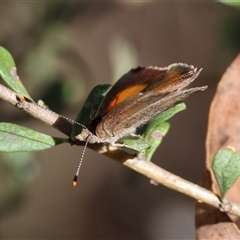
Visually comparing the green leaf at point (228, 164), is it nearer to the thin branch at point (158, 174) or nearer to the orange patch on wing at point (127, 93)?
the thin branch at point (158, 174)

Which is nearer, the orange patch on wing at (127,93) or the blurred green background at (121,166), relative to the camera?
the orange patch on wing at (127,93)

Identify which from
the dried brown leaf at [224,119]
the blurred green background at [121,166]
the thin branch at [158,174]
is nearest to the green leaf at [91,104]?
the thin branch at [158,174]

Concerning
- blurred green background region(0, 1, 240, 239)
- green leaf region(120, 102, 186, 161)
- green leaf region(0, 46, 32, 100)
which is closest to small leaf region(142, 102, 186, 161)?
green leaf region(120, 102, 186, 161)

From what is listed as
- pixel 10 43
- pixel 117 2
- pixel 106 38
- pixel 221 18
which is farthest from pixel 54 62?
pixel 106 38

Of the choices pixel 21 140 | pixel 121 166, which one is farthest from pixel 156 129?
pixel 121 166

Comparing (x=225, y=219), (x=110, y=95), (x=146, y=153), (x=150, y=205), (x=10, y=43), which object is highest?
(x=10, y=43)

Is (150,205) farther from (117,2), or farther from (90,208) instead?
(117,2)

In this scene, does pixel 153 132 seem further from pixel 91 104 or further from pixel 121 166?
pixel 121 166
